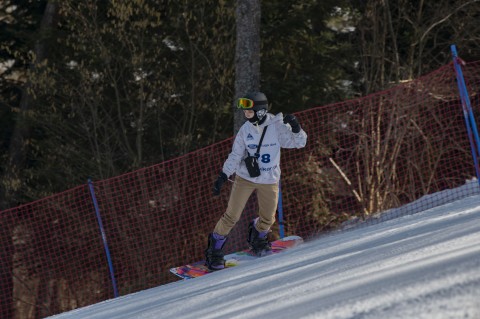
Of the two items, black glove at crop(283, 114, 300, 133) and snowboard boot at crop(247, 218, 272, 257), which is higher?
black glove at crop(283, 114, 300, 133)

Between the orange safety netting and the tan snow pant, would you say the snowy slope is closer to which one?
the tan snow pant

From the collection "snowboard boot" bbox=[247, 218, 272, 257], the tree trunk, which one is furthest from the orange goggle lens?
the tree trunk

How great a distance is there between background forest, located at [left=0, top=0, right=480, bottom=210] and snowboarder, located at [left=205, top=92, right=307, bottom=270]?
4.90 metres

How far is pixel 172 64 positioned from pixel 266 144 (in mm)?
6214

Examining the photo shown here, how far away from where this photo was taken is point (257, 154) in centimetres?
712

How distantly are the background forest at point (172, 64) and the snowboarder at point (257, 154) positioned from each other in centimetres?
490

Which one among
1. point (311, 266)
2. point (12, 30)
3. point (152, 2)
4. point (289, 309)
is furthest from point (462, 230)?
point (12, 30)

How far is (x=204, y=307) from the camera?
4.66 metres

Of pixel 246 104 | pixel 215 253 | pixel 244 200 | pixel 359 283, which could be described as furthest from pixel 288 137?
pixel 359 283

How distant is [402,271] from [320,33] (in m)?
9.21

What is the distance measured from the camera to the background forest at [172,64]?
40.6ft

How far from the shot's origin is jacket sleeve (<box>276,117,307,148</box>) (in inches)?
278

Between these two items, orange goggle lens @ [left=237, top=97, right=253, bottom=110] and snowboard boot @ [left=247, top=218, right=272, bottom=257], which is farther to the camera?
snowboard boot @ [left=247, top=218, right=272, bottom=257]

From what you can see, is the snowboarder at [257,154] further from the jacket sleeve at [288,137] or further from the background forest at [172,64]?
the background forest at [172,64]
